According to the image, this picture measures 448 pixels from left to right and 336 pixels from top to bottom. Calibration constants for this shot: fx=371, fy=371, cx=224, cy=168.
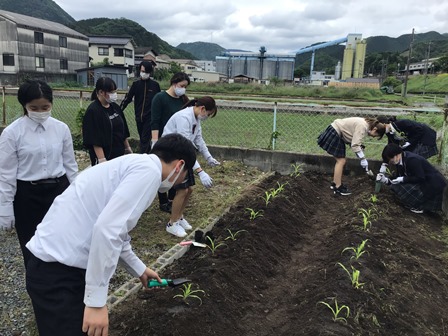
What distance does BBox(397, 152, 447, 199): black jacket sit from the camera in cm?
520

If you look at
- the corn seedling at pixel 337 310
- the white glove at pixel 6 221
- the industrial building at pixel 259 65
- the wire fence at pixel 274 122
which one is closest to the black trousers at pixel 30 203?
the white glove at pixel 6 221

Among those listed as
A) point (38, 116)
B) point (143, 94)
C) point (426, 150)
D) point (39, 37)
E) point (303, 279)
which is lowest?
point (303, 279)

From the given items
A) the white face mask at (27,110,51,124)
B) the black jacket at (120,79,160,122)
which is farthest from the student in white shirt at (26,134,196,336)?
the black jacket at (120,79,160,122)

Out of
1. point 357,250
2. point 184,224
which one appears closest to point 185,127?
point 184,224

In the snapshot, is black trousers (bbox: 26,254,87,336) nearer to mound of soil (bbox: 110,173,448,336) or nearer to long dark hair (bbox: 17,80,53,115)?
mound of soil (bbox: 110,173,448,336)

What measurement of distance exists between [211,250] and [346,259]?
1.31 metres

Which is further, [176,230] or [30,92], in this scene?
[176,230]

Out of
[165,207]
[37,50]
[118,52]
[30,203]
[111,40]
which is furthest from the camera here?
[111,40]

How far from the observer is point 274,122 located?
23.8ft

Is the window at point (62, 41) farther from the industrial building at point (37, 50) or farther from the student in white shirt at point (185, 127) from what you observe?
the student in white shirt at point (185, 127)

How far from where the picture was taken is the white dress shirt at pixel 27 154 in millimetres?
Answer: 2604

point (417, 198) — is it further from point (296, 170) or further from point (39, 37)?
point (39, 37)

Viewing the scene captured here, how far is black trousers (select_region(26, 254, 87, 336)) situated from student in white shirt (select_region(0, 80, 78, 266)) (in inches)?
44.1

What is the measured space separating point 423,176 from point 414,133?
1.09 m
